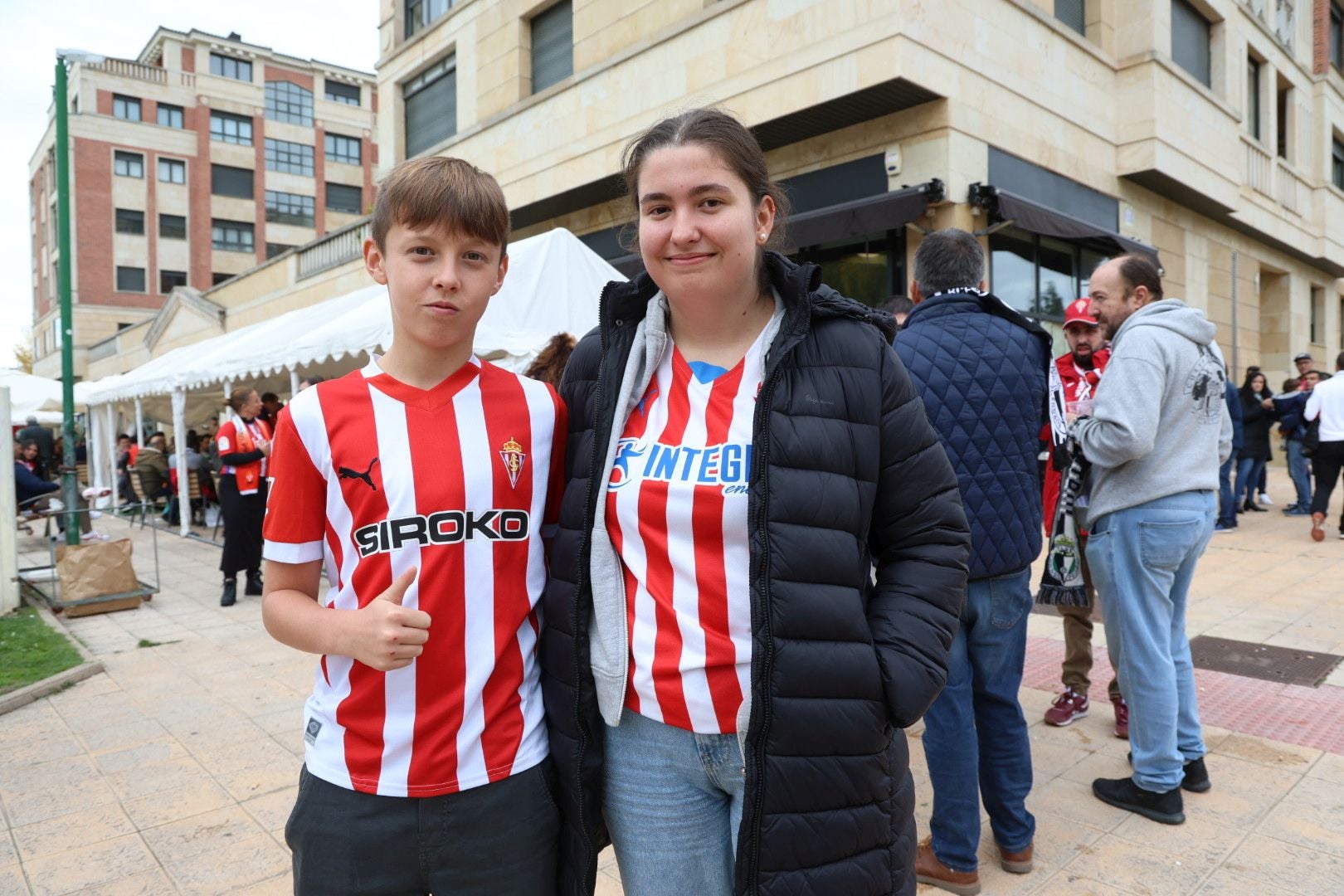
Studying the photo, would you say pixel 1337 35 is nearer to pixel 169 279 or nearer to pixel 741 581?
pixel 741 581

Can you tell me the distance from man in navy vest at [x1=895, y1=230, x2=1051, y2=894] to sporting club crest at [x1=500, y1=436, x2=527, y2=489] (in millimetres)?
1523

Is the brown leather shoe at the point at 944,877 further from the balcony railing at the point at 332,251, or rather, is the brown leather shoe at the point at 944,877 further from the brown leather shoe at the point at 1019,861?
the balcony railing at the point at 332,251

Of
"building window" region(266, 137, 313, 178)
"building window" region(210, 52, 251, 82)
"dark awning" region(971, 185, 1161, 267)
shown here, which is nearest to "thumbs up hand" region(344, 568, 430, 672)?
"dark awning" region(971, 185, 1161, 267)

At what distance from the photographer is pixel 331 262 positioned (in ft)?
72.1

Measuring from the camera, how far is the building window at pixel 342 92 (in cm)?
5219

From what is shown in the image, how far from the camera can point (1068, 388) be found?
3.86 m

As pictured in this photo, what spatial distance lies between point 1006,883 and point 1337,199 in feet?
78.8

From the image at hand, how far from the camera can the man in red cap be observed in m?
3.84

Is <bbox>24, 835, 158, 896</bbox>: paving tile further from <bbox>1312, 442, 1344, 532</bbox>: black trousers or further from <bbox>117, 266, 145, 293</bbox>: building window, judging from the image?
<bbox>117, 266, 145, 293</bbox>: building window

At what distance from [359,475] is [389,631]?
30cm

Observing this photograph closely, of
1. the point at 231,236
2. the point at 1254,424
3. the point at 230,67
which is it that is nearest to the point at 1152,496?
the point at 1254,424

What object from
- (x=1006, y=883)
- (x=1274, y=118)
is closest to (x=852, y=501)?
(x=1006, y=883)

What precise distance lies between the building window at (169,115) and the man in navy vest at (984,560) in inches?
2189

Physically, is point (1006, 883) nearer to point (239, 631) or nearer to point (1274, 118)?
point (239, 631)
